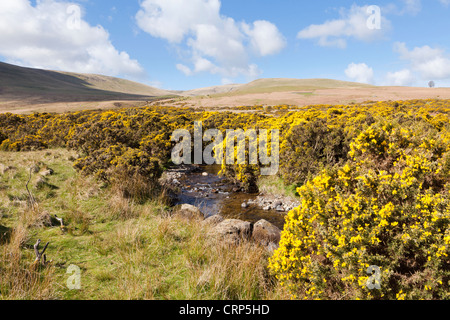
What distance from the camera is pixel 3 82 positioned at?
438ft

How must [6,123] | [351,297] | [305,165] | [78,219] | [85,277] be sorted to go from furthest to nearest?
[6,123]
[305,165]
[78,219]
[85,277]
[351,297]

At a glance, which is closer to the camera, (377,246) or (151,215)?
(377,246)

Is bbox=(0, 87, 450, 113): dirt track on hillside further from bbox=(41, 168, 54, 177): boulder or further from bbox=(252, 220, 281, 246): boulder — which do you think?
bbox=(252, 220, 281, 246): boulder

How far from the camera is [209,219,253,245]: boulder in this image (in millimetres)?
6640

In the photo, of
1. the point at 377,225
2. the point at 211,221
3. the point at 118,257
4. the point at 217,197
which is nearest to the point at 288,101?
the point at 217,197

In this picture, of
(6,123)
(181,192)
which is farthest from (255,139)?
(6,123)

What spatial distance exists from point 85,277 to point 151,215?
144 inches

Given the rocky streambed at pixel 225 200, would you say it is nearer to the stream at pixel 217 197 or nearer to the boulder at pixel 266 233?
the stream at pixel 217 197

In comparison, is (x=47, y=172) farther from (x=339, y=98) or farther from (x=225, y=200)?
(x=339, y=98)

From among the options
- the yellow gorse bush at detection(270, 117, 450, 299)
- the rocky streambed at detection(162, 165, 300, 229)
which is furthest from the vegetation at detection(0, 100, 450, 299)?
the rocky streambed at detection(162, 165, 300, 229)

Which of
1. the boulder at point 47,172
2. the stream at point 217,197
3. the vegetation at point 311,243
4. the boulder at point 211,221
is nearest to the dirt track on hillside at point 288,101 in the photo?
the stream at point 217,197

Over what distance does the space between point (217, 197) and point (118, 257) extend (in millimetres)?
8649

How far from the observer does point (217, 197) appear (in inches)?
550
